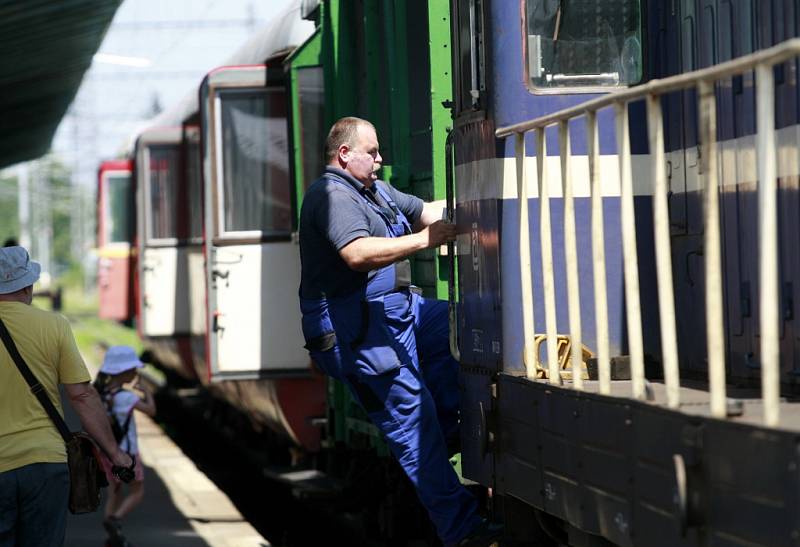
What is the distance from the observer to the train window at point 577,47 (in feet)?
19.6

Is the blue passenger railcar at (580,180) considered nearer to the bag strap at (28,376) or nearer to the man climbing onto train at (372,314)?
the man climbing onto train at (372,314)

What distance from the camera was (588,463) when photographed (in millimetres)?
5160

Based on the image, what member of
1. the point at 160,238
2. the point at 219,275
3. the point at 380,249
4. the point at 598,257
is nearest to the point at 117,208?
the point at 160,238

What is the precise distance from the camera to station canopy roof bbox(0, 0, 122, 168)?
51.9ft

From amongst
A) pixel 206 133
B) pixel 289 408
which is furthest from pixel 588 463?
pixel 206 133

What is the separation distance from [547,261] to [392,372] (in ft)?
4.11

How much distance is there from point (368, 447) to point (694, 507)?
185 inches

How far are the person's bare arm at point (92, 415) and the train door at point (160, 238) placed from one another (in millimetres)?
9354

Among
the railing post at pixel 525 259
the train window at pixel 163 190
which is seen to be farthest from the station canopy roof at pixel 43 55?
the railing post at pixel 525 259

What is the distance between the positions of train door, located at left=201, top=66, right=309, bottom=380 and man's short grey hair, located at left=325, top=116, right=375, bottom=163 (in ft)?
11.4

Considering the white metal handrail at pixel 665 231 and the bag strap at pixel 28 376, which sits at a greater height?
the white metal handrail at pixel 665 231

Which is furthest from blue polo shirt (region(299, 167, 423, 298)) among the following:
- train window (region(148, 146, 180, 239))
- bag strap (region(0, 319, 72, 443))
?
train window (region(148, 146, 180, 239))

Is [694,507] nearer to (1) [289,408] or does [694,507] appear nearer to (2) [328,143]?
(2) [328,143]

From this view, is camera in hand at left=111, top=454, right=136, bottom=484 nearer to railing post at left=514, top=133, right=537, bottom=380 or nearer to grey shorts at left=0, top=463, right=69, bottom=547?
grey shorts at left=0, top=463, right=69, bottom=547
